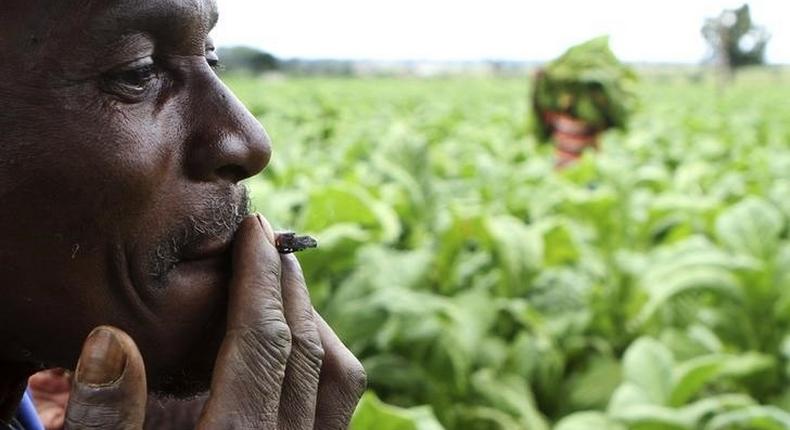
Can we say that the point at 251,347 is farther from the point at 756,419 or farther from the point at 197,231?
the point at 756,419

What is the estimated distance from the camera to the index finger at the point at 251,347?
1.01 metres

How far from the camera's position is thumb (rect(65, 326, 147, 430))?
0.92 meters

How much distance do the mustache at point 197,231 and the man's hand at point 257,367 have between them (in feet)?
0.10

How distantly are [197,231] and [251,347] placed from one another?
0.12m

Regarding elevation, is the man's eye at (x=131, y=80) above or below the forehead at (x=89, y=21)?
below

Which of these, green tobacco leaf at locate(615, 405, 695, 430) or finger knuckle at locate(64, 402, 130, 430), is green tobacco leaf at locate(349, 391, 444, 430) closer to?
green tobacco leaf at locate(615, 405, 695, 430)

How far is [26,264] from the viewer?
94 centimetres

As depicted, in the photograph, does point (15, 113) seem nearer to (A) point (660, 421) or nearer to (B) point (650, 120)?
(A) point (660, 421)

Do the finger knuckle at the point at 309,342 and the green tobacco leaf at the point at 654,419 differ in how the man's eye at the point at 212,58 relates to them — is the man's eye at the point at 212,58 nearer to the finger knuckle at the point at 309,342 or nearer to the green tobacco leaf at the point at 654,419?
the finger knuckle at the point at 309,342

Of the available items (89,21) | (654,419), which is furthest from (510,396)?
(89,21)

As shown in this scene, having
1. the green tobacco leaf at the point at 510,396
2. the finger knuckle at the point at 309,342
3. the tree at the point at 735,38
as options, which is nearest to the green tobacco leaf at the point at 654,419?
the green tobacco leaf at the point at 510,396

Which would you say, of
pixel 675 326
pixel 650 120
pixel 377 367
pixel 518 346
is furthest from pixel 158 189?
pixel 650 120

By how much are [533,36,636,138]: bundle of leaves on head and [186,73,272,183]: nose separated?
245 inches

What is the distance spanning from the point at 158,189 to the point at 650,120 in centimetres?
1453
